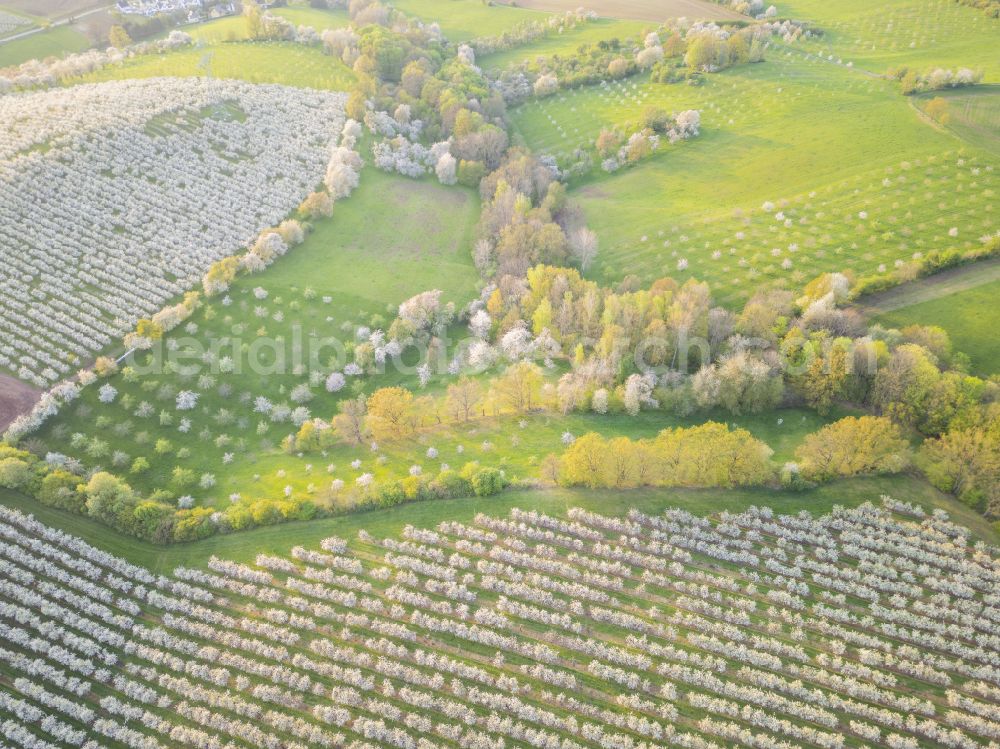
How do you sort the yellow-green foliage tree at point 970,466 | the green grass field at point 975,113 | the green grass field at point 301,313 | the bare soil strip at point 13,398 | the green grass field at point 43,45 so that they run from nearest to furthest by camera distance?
the yellow-green foliage tree at point 970,466
the green grass field at point 301,313
the bare soil strip at point 13,398
the green grass field at point 975,113
the green grass field at point 43,45

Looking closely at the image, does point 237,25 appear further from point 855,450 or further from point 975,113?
point 855,450

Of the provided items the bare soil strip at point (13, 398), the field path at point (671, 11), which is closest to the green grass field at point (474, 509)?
the bare soil strip at point (13, 398)

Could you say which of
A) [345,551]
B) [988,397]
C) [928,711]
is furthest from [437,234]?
[928,711]

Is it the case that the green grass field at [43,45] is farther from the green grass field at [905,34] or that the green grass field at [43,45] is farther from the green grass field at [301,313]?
the green grass field at [905,34]

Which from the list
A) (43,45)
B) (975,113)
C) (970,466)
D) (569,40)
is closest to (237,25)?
(43,45)

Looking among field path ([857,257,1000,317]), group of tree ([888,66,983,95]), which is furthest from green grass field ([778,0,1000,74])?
field path ([857,257,1000,317])

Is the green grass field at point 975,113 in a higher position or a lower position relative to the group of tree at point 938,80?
lower

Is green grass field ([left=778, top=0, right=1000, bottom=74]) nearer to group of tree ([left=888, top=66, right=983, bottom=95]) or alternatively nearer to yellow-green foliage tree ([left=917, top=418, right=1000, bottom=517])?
group of tree ([left=888, top=66, right=983, bottom=95])

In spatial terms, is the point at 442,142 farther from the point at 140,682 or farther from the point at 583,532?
the point at 140,682
